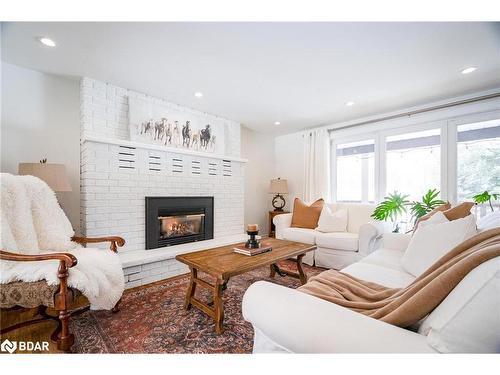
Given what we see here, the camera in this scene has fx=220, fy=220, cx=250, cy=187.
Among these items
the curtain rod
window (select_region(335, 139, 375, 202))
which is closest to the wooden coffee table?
window (select_region(335, 139, 375, 202))

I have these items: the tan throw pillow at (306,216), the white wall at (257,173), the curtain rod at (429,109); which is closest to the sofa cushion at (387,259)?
the tan throw pillow at (306,216)

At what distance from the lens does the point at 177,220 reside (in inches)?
119

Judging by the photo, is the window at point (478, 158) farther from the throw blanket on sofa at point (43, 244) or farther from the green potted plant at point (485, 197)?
the throw blanket on sofa at point (43, 244)

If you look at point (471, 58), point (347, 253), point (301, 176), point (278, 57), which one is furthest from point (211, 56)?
point (301, 176)

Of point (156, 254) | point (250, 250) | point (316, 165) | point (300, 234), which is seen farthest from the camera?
point (316, 165)

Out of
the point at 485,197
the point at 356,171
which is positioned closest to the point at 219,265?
the point at 485,197

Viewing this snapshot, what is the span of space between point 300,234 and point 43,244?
9.01 ft

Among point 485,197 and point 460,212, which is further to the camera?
point 485,197

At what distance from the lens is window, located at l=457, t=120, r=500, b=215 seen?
268 centimetres

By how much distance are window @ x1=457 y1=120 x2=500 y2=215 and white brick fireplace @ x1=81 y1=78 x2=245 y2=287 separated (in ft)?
10.5

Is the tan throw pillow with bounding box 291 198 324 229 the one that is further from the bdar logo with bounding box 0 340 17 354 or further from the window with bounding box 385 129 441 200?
the bdar logo with bounding box 0 340 17 354

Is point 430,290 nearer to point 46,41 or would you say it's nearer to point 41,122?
point 46,41

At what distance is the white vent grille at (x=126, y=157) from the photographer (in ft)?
8.42

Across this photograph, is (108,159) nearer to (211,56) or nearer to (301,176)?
(211,56)
